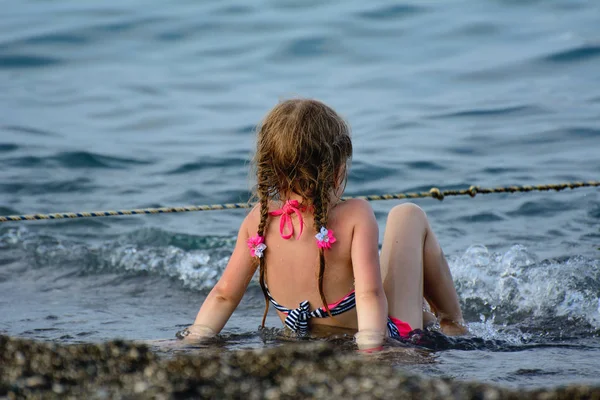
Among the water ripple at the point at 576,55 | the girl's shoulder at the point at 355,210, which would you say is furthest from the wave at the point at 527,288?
the water ripple at the point at 576,55

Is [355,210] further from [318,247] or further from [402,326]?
[402,326]

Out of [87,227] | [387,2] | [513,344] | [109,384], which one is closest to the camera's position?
[109,384]

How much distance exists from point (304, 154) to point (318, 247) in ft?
1.18

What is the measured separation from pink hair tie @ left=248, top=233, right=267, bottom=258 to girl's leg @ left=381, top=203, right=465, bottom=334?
55 centimetres

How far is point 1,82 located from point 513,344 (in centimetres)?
841

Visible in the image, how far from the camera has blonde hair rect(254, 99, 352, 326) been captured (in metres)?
3.03

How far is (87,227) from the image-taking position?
6043 mm

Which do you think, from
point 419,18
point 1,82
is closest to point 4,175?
point 1,82

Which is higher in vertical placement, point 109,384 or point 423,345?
point 109,384

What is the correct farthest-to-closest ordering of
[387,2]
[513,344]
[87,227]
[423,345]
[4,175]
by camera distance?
[387,2], [4,175], [87,227], [513,344], [423,345]

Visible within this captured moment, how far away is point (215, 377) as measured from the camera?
Answer: 1743 mm

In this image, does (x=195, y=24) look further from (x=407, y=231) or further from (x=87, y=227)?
(x=407, y=231)

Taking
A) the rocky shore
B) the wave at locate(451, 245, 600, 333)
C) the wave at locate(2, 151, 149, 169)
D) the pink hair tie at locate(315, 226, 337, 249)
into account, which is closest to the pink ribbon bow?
the pink hair tie at locate(315, 226, 337, 249)

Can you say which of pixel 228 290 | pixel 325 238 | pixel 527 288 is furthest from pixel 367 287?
pixel 527 288
